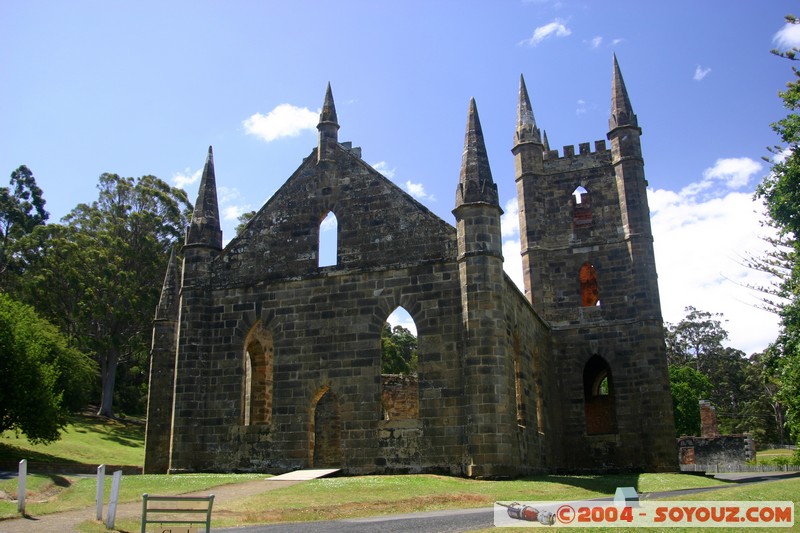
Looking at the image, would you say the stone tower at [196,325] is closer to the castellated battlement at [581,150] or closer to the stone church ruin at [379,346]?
the stone church ruin at [379,346]

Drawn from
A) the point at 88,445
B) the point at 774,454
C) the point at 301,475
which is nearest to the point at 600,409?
the point at 301,475

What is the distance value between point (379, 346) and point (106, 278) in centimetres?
3149

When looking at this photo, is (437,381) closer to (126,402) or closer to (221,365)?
(221,365)

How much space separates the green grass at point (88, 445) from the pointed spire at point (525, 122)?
23.3 meters

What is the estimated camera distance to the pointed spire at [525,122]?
34031 mm

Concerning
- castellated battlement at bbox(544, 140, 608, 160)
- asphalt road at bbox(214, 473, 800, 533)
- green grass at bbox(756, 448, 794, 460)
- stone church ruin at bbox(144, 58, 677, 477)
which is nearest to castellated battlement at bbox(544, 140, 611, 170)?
castellated battlement at bbox(544, 140, 608, 160)

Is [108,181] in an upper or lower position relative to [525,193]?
upper

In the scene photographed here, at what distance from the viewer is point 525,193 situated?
33094 millimetres

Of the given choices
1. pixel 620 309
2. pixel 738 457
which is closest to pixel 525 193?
pixel 620 309

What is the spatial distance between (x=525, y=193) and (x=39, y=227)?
33.2 meters

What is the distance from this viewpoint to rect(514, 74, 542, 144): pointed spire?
34.0 meters

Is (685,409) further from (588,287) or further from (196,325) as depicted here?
(196,325)

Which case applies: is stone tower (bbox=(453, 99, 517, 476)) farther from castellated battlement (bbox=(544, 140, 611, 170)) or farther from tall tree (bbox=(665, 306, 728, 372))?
tall tree (bbox=(665, 306, 728, 372))

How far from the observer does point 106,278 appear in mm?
46812
